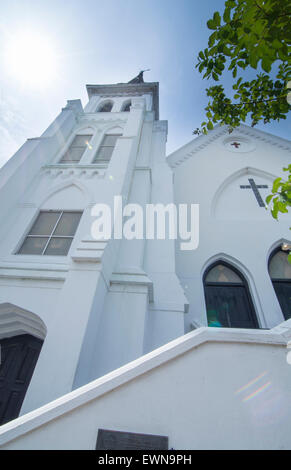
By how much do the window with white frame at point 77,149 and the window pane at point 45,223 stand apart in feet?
10.9

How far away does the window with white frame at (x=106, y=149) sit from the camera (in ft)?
27.8

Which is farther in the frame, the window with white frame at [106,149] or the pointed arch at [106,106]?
the pointed arch at [106,106]

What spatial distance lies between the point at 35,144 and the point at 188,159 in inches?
259

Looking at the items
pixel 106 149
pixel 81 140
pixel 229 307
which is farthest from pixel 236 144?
pixel 229 307

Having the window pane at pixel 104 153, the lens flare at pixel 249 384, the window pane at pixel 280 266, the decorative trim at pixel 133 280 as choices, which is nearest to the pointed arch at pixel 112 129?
the window pane at pixel 104 153

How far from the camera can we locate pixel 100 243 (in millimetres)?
4121

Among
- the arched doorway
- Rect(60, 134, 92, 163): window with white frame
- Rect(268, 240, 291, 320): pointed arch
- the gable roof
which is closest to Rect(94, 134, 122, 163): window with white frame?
Rect(60, 134, 92, 163): window with white frame

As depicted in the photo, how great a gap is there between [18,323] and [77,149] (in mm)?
7412

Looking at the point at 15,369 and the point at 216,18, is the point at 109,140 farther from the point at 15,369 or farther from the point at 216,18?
the point at 15,369

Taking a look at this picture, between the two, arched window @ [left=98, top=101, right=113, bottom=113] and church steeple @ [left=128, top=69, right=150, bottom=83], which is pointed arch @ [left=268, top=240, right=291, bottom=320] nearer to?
arched window @ [left=98, top=101, right=113, bottom=113]

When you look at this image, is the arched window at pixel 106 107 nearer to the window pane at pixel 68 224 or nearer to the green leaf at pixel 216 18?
the window pane at pixel 68 224

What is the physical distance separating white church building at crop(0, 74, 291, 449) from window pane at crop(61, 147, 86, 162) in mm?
71

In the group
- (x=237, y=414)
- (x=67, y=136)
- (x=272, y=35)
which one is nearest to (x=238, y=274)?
(x=237, y=414)

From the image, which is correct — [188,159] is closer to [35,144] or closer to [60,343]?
[35,144]
